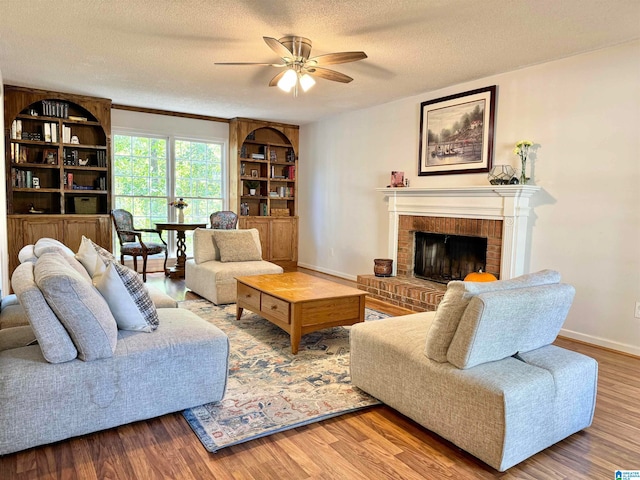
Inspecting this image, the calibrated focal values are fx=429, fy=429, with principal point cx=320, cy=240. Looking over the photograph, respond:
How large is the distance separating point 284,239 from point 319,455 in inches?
236

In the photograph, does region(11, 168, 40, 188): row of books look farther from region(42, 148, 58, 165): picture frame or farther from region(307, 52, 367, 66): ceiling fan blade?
region(307, 52, 367, 66): ceiling fan blade

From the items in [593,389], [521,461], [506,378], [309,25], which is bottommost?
[521,461]

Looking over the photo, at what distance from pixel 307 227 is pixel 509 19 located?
5.12 m

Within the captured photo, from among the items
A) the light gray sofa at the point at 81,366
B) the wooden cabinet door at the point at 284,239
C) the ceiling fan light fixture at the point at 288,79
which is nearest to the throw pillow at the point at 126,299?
the light gray sofa at the point at 81,366

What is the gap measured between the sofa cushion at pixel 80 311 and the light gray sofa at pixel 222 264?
98.6 inches

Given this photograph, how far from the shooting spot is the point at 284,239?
A: 25.8ft

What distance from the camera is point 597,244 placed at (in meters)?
3.71

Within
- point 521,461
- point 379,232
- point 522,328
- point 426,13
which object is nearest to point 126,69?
point 426,13

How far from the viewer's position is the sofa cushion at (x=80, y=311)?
6.39 feet

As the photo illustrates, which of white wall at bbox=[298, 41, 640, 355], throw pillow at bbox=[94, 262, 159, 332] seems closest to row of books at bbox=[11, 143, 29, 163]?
throw pillow at bbox=[94, 262, 159, 332]

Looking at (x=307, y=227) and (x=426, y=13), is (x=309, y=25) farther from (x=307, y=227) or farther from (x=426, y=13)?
(x=307, y=227)

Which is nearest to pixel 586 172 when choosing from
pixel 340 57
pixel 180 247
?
pixel 340 57

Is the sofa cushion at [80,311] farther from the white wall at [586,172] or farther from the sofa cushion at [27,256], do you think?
the white wall at [586,172]

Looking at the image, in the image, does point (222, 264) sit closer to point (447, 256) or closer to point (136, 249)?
point (136, 249)
